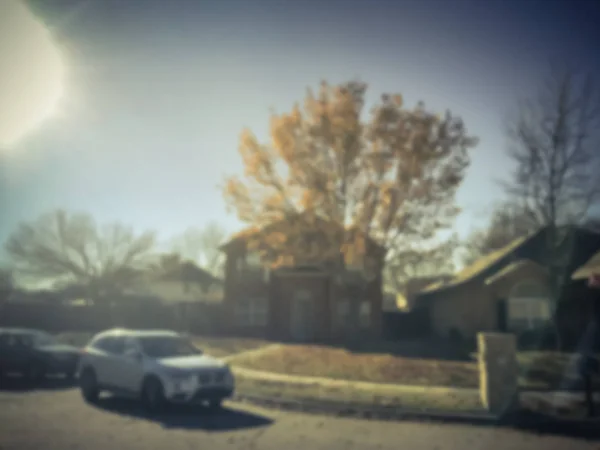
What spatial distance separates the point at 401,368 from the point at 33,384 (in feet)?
37.0

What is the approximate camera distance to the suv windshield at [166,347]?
1225cm

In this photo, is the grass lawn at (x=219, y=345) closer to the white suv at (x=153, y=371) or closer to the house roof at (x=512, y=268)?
the white suv at (x=153, y=371)

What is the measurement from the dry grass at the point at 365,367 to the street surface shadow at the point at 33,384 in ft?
19.4

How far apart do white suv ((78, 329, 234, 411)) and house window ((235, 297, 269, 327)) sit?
22.2m

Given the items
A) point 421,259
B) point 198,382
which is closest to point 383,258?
point 421,259

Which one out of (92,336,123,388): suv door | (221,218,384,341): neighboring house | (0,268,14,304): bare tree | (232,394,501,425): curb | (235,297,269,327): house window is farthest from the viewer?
(0,268,14,304): bare tree

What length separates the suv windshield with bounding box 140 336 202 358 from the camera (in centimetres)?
1225

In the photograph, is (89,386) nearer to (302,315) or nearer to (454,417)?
(454,417)

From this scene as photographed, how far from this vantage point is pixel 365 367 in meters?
16.6

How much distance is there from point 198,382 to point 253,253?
2455 cm

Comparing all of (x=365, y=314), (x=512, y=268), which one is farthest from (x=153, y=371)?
(x=365, y=314)

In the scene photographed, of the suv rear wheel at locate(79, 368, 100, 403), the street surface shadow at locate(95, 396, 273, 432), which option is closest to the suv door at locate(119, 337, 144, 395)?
the street surface shadow at locate(95, 396, 273, 432)

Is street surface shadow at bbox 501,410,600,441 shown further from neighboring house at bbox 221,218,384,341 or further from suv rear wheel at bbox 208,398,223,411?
neighboring house at bbox 221,218,384,341

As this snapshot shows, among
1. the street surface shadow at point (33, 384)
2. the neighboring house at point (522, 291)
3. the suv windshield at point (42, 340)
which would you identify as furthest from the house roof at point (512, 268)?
A: the suv windshield at point (42, 340)
